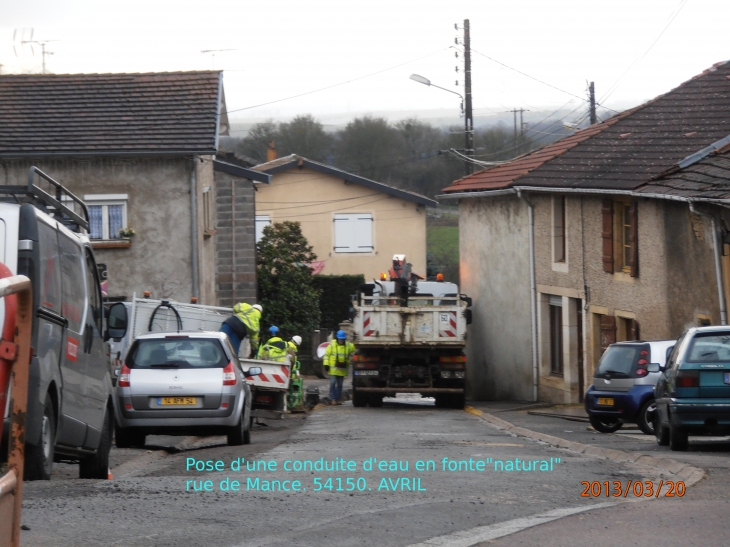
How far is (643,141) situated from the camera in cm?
2398

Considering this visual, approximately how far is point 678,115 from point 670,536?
65.0 feet

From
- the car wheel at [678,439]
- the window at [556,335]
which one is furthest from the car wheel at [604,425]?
the window at [556,335]

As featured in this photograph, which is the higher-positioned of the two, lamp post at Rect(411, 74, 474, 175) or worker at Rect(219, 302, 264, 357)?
lamp post at Rect(411, 74, 474, 175)

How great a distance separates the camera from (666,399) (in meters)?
12.8

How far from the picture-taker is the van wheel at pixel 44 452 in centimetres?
Answer: 802

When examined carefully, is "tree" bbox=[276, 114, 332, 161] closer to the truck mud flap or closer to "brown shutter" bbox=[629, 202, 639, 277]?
the truck mud flap

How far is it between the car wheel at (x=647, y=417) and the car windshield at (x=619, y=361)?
21.3 inches

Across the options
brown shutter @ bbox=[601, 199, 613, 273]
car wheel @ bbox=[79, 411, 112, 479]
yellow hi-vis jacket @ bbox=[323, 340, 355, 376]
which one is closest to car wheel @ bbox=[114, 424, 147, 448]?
car wheel @ bbox=[79, 411, 112, 479]

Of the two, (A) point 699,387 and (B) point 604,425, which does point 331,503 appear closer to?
(A) point 699,387

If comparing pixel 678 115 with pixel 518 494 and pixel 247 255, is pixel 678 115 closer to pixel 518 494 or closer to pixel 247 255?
pixel 247 255

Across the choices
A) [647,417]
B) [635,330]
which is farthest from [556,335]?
[647,417]

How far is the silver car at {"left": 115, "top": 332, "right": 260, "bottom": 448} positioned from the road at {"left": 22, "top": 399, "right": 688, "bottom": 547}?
1443mm

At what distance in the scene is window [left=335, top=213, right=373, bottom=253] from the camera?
51469mm

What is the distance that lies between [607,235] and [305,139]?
48.3 meters
